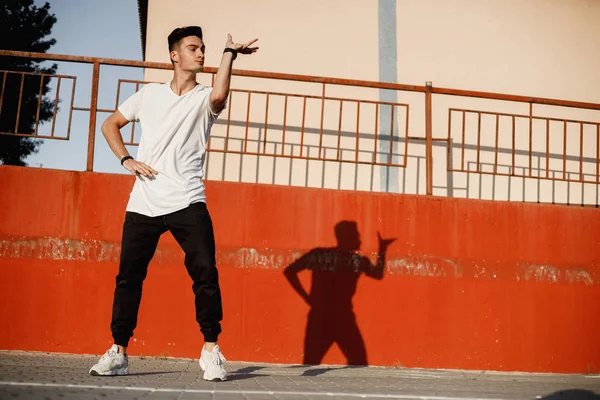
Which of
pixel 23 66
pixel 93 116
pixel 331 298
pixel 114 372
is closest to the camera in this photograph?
pixel 114 372

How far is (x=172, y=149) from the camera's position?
4.08 meters

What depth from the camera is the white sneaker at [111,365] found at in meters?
3.88

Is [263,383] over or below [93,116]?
below

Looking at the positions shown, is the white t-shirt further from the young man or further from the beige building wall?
the beige building wall

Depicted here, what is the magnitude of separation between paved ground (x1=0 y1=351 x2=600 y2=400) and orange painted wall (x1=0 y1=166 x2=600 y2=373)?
0.74ft

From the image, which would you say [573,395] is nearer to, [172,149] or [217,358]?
[217,358]

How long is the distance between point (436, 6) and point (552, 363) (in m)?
5.55

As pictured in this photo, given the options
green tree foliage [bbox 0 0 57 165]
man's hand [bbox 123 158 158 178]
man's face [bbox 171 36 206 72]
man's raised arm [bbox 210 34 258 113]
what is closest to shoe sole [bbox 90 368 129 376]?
man's hand [bbox 123 158 158 178]

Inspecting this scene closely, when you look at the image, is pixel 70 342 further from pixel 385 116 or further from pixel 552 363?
pixel 385 116

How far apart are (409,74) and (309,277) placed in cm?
444

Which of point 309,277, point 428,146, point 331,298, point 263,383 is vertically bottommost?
point 263,383

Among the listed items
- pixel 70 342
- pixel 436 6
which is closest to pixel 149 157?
pixel 70 342

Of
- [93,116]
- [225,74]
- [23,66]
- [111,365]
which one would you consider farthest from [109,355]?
[23,66]

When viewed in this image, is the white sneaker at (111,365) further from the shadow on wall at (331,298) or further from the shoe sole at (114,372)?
the shadow on wall at (331,298)
